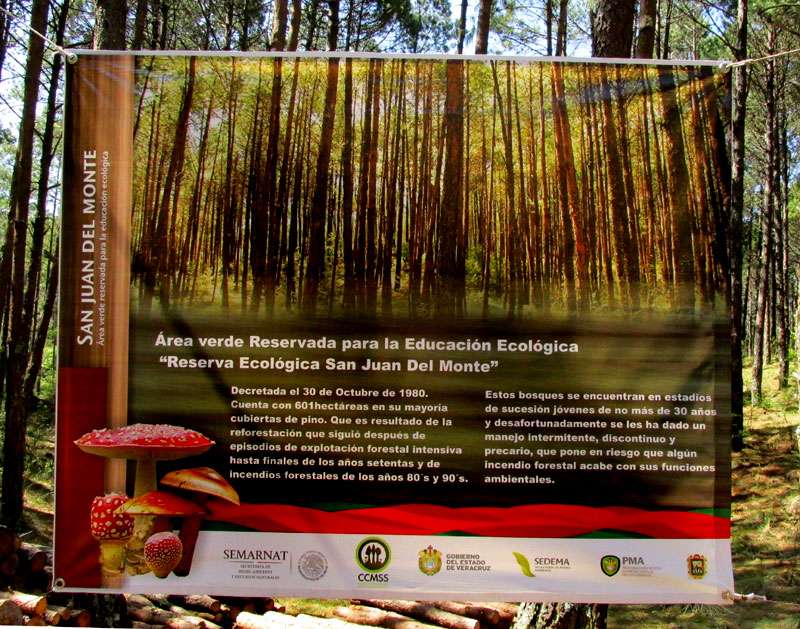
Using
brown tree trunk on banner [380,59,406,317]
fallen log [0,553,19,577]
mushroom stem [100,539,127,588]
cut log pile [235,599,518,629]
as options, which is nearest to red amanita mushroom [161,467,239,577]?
mushroom stem [100,539,127,588]

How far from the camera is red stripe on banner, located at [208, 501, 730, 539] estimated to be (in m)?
2.99

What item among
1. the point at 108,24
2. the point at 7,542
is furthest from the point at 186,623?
the point at 108,24

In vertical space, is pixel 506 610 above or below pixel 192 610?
above

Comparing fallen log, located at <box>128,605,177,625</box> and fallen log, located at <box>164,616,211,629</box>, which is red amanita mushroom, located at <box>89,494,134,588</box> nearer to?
fallen log, located at <box>164,616,211,629</box>

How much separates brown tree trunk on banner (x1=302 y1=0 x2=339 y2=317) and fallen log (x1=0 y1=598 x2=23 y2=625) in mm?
3741

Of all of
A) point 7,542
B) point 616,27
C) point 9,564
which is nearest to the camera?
point 616,27

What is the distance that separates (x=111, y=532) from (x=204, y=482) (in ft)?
1.53

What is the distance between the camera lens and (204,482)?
2.98 metres

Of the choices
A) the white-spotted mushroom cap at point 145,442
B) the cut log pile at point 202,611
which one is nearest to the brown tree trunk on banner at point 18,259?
the cut log pile at point 202,611

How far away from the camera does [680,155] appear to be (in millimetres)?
3082

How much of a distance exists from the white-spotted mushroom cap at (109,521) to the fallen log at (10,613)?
8.78 feet

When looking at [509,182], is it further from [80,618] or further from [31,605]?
[31,605]

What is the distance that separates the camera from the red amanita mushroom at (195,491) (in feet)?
9.77

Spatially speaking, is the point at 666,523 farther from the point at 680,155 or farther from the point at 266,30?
the point at 266,30
